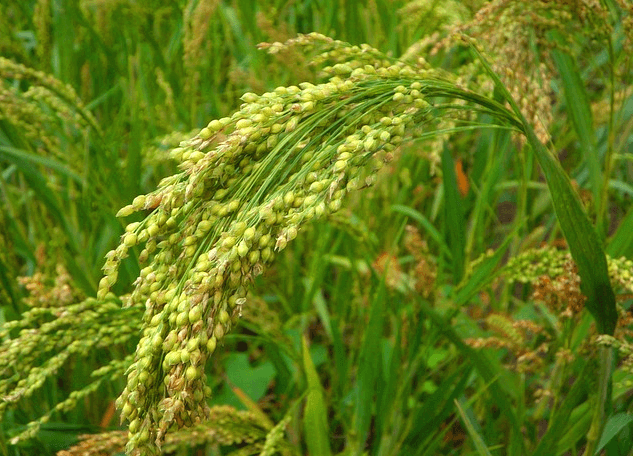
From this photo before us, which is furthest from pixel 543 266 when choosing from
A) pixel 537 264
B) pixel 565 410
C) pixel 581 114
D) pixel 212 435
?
pixel 212 435

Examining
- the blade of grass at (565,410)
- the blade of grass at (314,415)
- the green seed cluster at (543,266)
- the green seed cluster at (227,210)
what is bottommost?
the blade of grass at (565,410)

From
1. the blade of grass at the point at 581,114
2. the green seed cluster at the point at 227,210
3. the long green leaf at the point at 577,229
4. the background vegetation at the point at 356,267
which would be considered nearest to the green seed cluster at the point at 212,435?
the background vegetation at the point at 356,267

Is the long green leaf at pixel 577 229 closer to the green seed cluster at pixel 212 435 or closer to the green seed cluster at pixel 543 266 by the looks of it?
the green seed cluster at pixel 543 266

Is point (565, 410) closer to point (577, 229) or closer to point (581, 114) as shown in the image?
point (577, 229)

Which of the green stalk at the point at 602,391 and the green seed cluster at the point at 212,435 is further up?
the green seed cluster at the point at 212,435

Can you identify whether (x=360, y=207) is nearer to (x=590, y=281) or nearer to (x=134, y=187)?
(x=134, y=187)

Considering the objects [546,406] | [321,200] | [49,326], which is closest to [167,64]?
[49,326]
